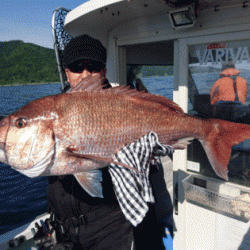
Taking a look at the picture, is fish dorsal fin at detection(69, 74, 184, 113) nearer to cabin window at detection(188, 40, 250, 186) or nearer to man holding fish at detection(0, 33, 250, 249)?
man holding fish at detection(0, 33, 250, 249)

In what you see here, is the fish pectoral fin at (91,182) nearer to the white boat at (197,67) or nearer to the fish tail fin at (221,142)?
the fish tail fin at (221,142)

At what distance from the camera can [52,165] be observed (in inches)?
54.6

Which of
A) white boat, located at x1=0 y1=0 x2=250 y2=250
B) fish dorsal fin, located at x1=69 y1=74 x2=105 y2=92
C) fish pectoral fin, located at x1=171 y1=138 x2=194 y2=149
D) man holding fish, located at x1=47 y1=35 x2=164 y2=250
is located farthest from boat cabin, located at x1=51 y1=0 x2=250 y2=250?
fish dorsal fin, located at x1=69 y1=74 x2=105 y2=92

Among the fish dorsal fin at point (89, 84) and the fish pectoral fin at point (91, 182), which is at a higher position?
the fish dorsal fin at point (89, 84)

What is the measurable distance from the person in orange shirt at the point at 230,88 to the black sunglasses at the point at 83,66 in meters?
1.20

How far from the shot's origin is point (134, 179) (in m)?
1.46

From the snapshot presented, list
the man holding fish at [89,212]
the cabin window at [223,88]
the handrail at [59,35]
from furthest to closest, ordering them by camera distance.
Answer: the handrail at [59,35] < the cabin window at [223,88] < the man holding fish at [89,212]

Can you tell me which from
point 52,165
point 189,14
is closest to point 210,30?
point 189,14

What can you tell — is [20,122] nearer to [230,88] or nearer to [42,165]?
[42,165]

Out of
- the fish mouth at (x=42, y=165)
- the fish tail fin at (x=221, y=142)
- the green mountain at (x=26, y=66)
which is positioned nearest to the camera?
the fish mouth at (x=42, y=165)

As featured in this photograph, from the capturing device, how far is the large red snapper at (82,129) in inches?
53.9

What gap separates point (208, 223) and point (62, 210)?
1.61 m

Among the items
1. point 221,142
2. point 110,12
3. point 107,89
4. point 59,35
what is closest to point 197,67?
point 221,142

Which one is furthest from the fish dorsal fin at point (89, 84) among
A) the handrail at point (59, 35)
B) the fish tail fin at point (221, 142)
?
the handrail at point (59, 35)
